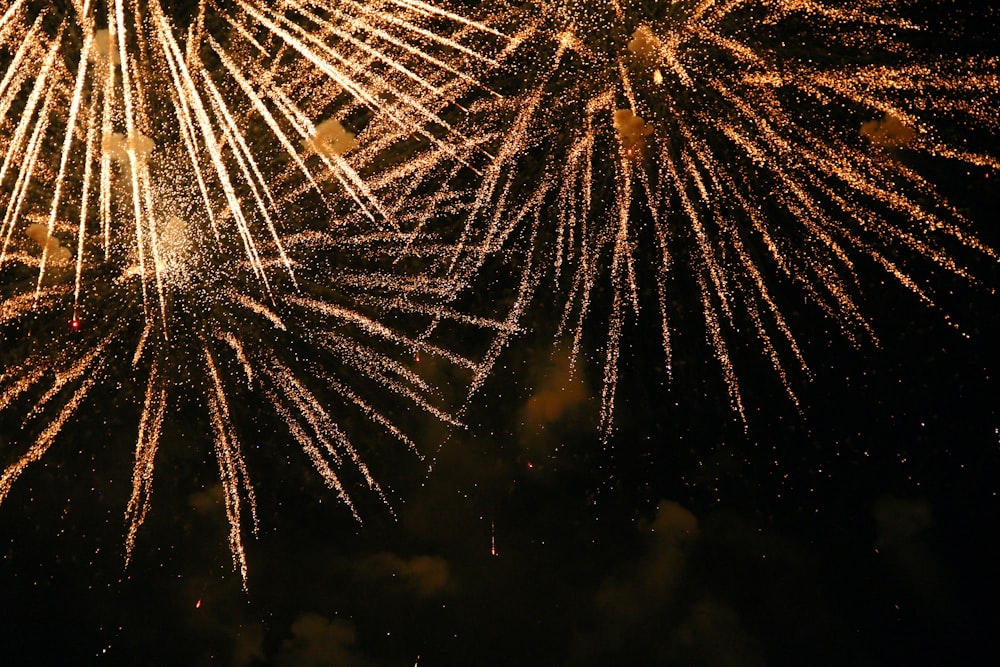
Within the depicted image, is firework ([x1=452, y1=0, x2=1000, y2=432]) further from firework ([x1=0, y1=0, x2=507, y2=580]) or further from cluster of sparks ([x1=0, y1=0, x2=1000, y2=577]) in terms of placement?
firework ([x1=0, y1=0, x2=507, y2=580])

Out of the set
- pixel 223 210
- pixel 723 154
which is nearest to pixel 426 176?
pixel 223 210

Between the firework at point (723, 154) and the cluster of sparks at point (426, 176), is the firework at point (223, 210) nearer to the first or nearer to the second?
the cluster of sparks at point (426, 176)

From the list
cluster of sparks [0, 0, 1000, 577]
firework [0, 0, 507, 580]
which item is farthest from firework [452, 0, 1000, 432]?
firework [0, 0, 507, 580]

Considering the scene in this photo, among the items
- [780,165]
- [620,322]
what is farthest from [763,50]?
[620,322]

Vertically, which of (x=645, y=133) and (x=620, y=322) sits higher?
(x=645, y=133)

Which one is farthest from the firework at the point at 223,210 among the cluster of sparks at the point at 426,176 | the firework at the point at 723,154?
the firework at the point at 723,154

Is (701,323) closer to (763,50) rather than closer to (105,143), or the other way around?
(763,50)
